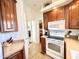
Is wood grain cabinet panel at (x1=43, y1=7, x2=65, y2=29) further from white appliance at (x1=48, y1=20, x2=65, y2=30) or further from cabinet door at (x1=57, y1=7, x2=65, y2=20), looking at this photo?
white appliance at (x1=48, y1=20, x2=65, y2=30)

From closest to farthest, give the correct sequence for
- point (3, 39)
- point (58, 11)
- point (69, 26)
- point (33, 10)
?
point (3, 39) < point (69, 26) < point (58, 11) < point (33, 10)

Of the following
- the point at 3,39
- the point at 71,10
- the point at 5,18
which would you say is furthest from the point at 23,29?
the point at 71,10

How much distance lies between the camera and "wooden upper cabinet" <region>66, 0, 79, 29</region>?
2.61 metres

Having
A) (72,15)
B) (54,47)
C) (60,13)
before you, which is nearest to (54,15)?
(60,13)

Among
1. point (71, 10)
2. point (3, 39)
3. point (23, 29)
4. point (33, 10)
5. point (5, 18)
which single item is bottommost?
point (3, 39)

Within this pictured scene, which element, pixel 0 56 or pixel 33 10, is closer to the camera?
pixel 0 56

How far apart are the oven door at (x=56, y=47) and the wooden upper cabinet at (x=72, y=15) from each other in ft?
2.50

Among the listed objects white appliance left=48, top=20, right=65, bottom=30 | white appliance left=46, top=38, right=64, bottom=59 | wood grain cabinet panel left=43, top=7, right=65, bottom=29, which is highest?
wood grain cabinet panel left=43, top=7, right=65, bottom=29

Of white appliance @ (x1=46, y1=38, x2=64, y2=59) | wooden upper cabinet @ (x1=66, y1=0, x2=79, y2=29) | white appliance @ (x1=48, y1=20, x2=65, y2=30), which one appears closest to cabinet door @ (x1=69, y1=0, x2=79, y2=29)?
wooden upper cabinet @ (x1=66, y1=0, x2=79, y2=29)

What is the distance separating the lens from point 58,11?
3508 millimetres

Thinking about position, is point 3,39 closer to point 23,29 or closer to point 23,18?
point 23,29

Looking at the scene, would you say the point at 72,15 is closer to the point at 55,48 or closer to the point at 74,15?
the point at 74,15

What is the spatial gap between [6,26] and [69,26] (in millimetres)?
2156

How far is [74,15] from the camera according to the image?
270 cm
